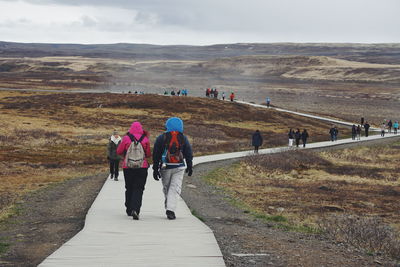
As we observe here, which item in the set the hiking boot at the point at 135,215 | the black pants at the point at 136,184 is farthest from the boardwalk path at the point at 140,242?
the black pants at the point at 136,184

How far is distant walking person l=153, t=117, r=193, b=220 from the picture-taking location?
38.0 ft

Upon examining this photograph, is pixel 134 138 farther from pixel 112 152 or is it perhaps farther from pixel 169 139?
pixel 112 152

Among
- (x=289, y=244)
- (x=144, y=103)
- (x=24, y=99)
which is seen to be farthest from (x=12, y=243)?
(x=24, y=99)

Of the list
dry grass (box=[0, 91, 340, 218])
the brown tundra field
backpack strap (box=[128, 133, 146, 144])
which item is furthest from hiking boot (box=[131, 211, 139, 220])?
dry grass (box=[0, 91, 340, 218])

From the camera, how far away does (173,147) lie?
11.6m

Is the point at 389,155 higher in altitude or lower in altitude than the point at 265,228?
lower

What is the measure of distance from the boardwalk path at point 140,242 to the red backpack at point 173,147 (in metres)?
1.17

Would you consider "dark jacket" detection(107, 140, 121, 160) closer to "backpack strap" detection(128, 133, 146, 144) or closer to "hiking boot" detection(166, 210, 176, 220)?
"backpack strap" detection(128, 133, 146, 144)

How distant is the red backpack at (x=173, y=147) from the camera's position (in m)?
11.6

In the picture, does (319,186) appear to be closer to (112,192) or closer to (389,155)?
(112,192)

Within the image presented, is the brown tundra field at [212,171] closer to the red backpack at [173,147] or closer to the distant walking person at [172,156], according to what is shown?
the distant walking person at [172,156]

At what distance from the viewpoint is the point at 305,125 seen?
6288 centimetres

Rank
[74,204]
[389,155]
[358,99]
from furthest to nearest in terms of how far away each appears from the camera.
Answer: [358,99], [389,155], [74,204]

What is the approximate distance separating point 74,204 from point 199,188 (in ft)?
18.9
